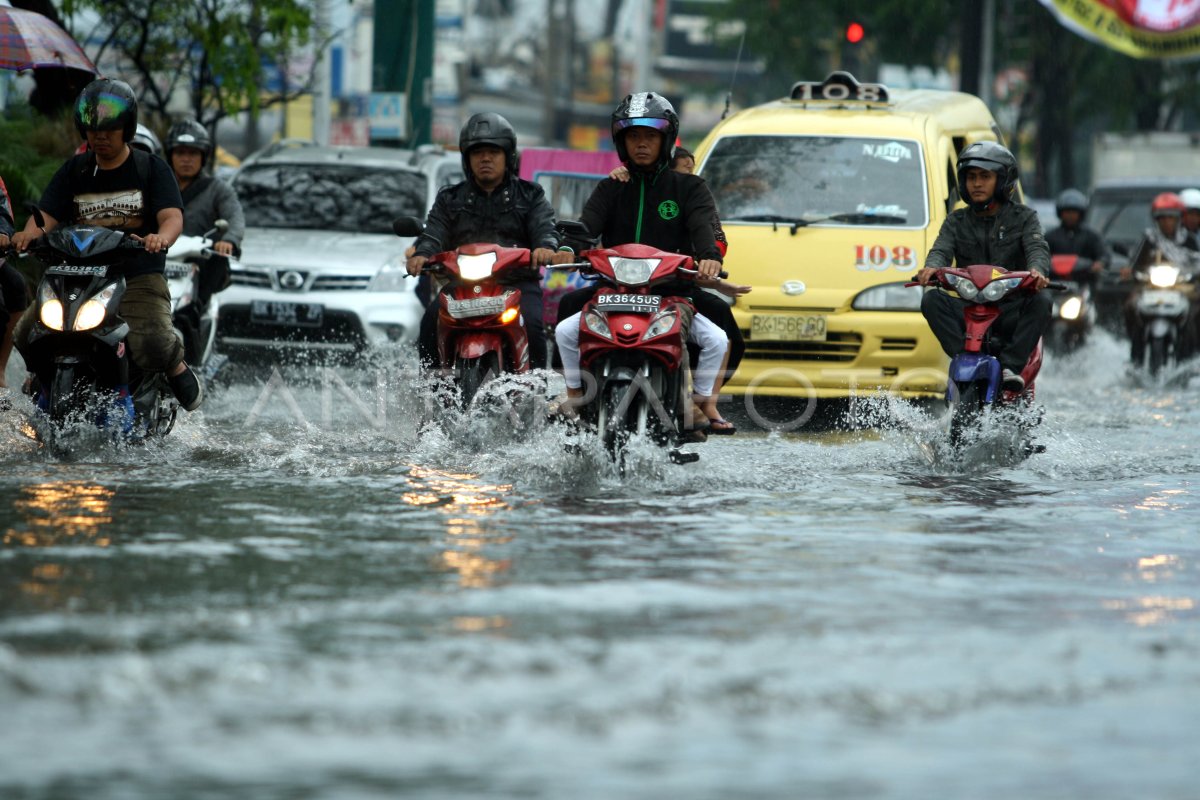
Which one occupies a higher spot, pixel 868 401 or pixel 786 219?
pixel 786 219

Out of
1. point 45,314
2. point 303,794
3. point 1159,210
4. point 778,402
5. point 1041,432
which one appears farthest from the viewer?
point 1159,210

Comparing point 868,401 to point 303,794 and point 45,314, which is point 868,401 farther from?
point 303,794

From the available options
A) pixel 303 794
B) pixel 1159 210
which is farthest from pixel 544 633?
pixel 1159 210

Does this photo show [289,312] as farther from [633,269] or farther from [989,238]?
[633,269]

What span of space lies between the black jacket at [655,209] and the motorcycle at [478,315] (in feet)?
1.47

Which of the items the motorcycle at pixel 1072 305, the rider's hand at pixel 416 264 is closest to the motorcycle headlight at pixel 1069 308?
the motorcycle at pixel 1072 305

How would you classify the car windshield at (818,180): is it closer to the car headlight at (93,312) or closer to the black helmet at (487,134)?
the black helmet at (487,134)

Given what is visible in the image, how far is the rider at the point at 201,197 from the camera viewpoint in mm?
12359

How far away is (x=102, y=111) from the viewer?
9.38 metres

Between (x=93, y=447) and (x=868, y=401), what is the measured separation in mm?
5657

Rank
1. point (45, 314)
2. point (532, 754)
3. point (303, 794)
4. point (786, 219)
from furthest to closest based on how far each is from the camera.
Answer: point (786, 219), point (45, 314), point (532, 754), point (303, 794)

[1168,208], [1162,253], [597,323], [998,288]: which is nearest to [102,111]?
[597,323]

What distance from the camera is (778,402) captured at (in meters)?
14.4

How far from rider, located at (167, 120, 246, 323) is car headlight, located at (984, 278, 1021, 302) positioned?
4.50 metres
